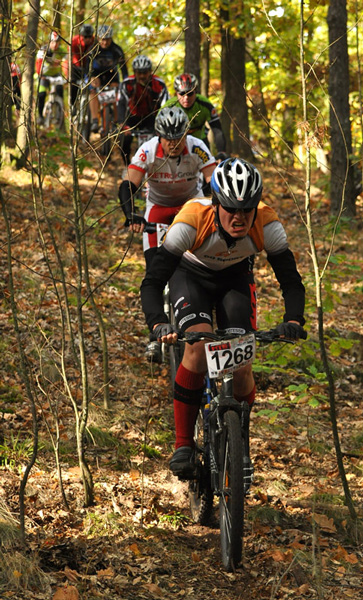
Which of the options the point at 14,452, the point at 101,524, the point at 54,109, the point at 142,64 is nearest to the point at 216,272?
the point at 101,524

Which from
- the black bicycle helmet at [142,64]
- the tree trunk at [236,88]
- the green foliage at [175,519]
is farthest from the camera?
the tree trunk at [236,88]

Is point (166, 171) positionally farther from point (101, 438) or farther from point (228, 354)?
point (228, 354)

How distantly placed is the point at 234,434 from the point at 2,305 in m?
4.51

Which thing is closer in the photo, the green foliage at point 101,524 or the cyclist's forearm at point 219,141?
the green foliage at point 101,524

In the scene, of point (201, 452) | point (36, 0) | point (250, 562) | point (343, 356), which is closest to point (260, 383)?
point (343, 356)

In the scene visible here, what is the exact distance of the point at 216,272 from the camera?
455 cm

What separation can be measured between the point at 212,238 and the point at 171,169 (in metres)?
2.59

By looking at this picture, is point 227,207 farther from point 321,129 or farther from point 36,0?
point 36,0

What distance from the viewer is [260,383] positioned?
7.13 meters

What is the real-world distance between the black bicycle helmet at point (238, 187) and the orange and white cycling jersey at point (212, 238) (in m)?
0.24

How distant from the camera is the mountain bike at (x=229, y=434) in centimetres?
369

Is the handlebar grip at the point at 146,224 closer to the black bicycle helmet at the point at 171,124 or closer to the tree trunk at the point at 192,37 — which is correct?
the black bicycle helmet at the point at 171,124

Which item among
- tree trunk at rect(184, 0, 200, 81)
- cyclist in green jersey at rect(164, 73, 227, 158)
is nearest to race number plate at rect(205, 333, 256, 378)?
cyclist in green jersey at rect(164, 73, 227, 158)

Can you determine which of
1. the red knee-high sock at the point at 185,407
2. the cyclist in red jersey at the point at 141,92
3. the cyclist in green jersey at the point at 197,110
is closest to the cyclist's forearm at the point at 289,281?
the red knee-high sock at the point at 185,407
